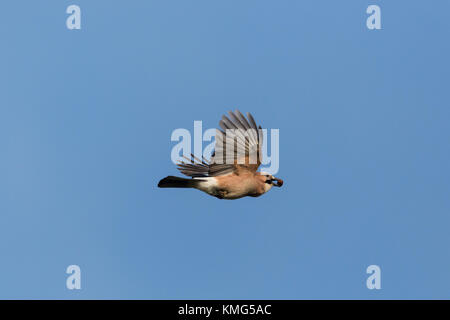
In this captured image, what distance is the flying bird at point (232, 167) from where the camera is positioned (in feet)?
34.6

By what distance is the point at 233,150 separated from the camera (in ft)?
35.4

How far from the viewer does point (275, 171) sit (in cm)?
1124

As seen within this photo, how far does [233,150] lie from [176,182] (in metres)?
1.00

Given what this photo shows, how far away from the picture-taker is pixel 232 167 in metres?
11.0

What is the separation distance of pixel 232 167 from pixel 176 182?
90 centimetres

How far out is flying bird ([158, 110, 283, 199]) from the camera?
415 inches

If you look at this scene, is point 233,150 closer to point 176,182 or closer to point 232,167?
point 232,167

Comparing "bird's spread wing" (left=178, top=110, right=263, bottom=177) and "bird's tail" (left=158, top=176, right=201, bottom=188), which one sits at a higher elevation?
"bird's spread wing" (left=178, top=110, right=263, bottom=177)

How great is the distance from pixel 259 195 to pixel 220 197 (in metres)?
0.66

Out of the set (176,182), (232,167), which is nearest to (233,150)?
(232,167)

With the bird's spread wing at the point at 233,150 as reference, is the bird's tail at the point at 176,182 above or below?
below

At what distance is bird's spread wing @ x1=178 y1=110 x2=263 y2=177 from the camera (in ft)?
34.5
